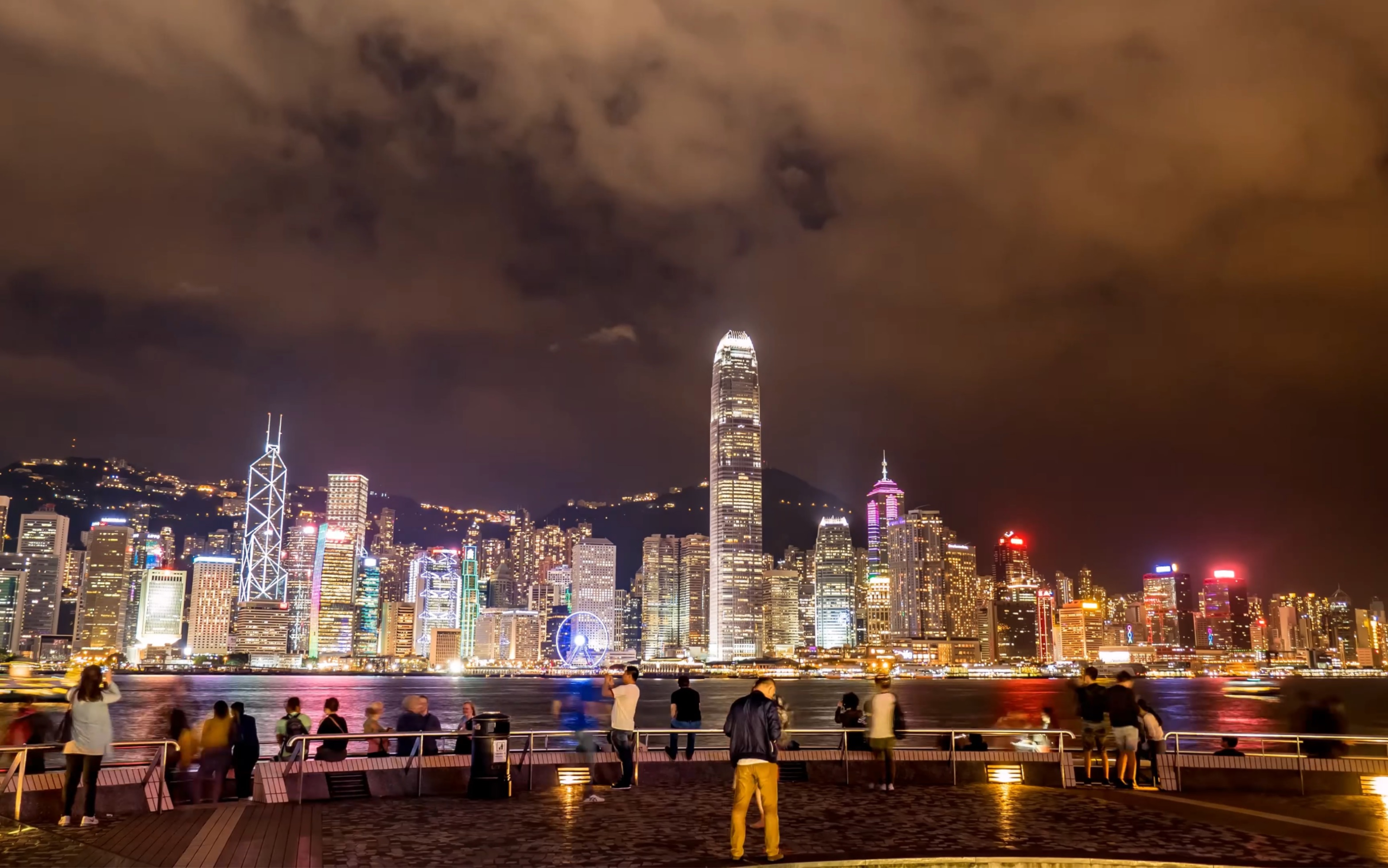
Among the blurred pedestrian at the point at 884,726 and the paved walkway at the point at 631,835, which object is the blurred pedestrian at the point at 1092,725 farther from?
the blurred pedestrian at the point at 884,726

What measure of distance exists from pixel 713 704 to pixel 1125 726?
11353 cm

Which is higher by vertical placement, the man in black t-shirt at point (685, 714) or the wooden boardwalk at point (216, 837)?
the man in black t-shirt at point (685, 714)

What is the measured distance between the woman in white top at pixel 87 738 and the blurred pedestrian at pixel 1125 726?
13602 millimetres

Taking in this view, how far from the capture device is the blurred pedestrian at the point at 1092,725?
1625cm

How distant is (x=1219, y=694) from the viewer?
6575 inches

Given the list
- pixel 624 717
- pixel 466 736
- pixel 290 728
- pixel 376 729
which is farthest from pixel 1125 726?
pixel 290 728

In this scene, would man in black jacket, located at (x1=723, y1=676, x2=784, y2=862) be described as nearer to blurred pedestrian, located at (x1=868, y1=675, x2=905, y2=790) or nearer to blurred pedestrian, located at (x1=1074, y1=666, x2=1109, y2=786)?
blurred pedestrian, located at (x1=868, y1=675, x2=905, y2=790)

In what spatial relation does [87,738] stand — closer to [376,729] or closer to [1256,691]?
[376,729]

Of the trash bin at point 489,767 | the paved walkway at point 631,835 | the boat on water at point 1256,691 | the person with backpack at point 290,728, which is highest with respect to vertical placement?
the person with backpack at point 290,728

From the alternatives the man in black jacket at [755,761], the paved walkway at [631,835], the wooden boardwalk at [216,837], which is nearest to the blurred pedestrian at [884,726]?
the paved walkway at [631,835]

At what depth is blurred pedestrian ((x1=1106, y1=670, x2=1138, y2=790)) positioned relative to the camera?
15609mm

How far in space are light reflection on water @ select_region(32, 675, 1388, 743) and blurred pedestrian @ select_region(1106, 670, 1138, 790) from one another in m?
34.8

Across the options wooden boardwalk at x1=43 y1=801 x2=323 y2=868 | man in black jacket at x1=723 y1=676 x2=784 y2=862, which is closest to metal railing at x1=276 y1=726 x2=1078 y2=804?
wooden boardwalk at x1=43 y1=801 x2=323 y2=868

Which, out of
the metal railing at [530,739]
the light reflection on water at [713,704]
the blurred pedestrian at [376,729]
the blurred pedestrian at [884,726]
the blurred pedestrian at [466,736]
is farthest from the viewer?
the light reflection on water at [713,704]
